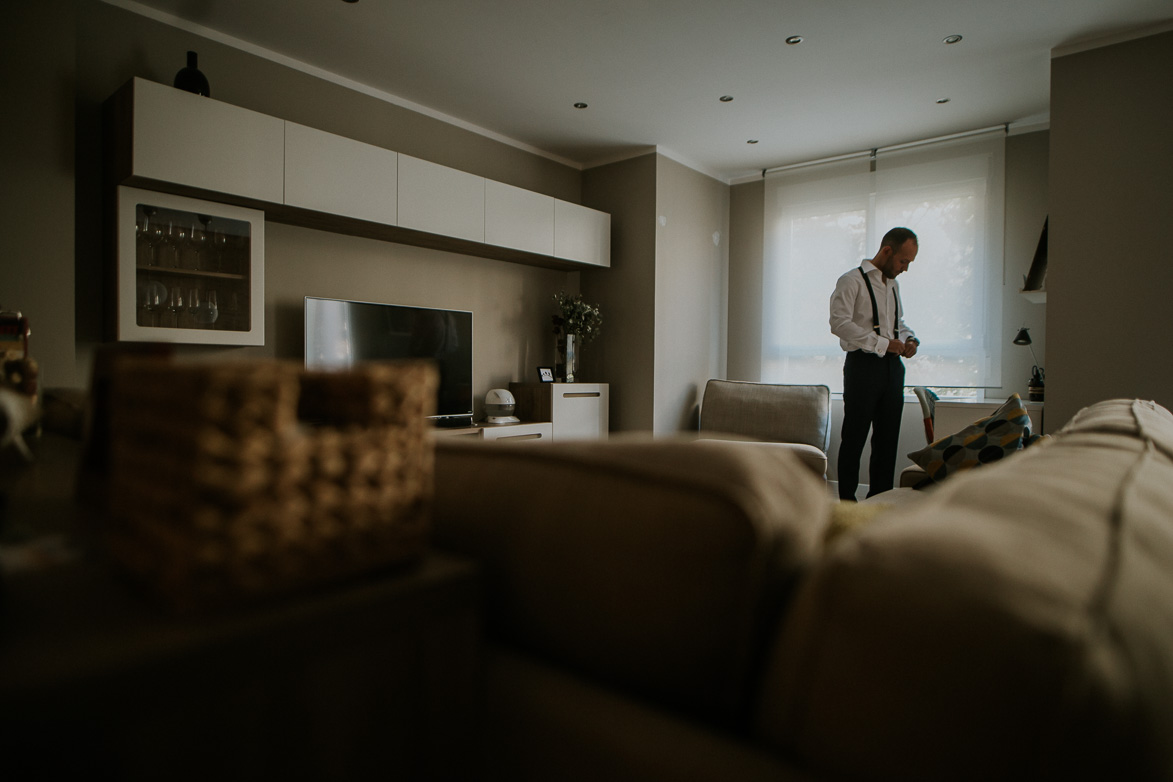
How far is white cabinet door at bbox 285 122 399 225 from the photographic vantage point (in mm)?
2967

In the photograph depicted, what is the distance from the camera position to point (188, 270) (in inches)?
108

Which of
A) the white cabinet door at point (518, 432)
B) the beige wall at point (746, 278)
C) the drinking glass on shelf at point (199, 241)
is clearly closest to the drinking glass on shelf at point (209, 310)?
the drinking glass on shelf at point (199, 241)

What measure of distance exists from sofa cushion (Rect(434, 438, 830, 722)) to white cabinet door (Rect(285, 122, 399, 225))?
2947 mm

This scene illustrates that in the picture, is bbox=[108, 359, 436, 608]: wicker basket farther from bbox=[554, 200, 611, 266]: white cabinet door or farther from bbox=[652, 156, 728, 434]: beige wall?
bbox=[652, 156, 728, 434]: beige wall

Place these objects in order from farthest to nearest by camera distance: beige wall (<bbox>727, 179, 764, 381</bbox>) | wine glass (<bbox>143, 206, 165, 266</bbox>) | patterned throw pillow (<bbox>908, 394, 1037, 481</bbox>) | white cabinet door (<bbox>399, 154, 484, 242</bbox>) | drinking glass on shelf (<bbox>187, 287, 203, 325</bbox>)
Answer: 1. beige wall (<bbox>727, 179, 764, 381</bbox>)
2. white cabinet door (<bbox>399, 154, 484, 242</bbox>)
3. drinking glass on shelf (<bbox>187, 287, 203, 325</bbox>)
4. wine glass (<bbox>143, 206, 165, 266</bbox>)
5. patterned throw pillow (<bbox>908, 394, 1037, 481</bbox>)

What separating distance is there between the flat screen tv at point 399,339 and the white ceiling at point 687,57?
1.28 m

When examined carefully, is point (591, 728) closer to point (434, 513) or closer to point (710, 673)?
point (710, 673)

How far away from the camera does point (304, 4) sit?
276cm

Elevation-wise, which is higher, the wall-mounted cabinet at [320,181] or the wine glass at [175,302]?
the wall-mounted cabinet at [320,181]

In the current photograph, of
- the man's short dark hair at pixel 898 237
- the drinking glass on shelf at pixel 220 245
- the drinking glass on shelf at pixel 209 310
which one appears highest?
the man's short dark hair at pixel 898 237

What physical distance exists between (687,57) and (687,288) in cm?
185

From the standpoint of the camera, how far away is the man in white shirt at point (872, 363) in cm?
379

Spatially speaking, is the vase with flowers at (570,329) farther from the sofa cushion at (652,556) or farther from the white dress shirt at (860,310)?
the sofa cushion at (652,556)

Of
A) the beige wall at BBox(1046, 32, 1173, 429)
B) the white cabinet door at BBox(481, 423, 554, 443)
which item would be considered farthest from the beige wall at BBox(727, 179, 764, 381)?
the beige wall at BBox(1046, 32, 1173, 429)
